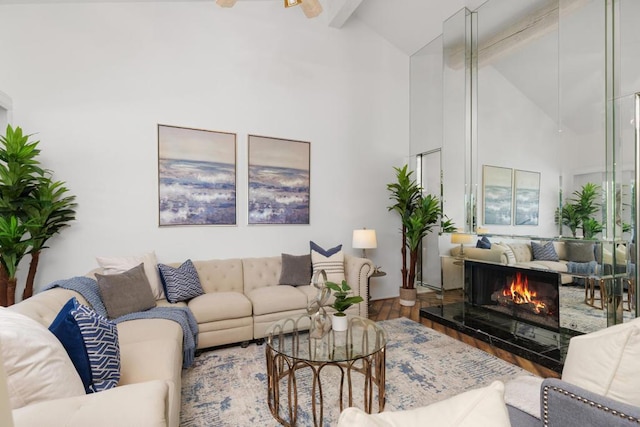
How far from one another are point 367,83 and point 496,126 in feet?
6.69

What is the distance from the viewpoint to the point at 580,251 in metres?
2.79

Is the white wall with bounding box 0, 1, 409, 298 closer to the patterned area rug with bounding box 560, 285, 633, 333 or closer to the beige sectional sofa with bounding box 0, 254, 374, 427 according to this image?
the beige sectional sofa with bounding box 0, 254, 374, 427

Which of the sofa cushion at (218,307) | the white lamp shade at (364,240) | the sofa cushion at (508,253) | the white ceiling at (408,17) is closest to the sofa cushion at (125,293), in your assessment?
the sofa cushion at (218,307)

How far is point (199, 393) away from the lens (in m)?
2.26

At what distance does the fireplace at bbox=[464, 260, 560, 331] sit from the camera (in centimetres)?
303

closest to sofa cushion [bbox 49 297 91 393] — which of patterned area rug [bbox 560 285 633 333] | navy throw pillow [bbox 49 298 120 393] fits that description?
navy throw pillow [bbox 49 298 120 393]

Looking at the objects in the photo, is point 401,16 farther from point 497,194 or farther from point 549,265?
point 549,265

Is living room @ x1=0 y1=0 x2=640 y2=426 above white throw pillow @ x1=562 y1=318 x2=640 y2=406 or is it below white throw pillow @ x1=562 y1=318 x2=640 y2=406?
above

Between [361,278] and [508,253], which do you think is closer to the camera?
[508,253]

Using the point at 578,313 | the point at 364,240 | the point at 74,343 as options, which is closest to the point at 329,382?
the point at 74,343

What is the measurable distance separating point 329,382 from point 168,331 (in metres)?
1.29

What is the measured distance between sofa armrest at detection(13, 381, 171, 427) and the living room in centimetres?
268

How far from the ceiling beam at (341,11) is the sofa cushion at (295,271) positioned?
3337mm

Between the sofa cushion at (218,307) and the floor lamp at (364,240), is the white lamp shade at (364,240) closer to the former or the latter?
the floor lamp at (364,240)
